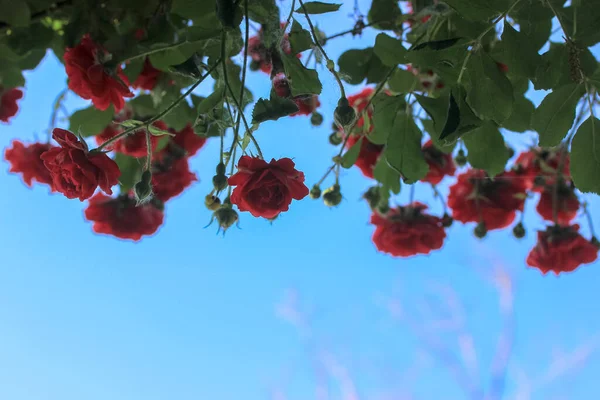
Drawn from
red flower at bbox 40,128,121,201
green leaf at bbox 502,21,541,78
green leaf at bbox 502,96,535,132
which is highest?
green leaf at bbox 502,96,535,132

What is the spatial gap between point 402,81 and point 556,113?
276 mm

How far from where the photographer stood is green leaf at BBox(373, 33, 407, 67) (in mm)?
752

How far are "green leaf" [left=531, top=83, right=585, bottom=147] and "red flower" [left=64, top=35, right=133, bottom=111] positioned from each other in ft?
1.74

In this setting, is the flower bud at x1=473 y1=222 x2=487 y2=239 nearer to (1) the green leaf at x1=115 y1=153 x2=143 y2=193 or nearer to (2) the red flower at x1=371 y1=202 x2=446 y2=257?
(2) the red flower at x1=371 y1=202 x2=446 y2=257

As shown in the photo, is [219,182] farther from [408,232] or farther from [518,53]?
[408,232]

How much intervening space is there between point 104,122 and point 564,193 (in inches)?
37.3

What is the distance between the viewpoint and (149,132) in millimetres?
653

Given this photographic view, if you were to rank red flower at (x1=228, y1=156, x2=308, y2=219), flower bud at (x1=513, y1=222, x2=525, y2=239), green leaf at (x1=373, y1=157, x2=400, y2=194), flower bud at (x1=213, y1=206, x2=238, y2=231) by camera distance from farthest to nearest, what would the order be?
flower bud at (x1=513, y1=222, x2=525, y2=239)
green leaf at (x1=373, y1=157, x2=400, y2=194)
flower bud at (x1=213, y1=206, x2=238, y2=231)
red flower at (x1=228, y1=156, x2=308, y2=219)

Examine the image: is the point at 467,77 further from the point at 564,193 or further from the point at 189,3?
the point at 564,193

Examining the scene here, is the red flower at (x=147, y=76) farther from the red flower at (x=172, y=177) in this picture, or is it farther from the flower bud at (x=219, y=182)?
the flower bud at (x=219, y=182)

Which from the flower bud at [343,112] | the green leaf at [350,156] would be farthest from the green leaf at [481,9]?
the green leaf at [350,156]

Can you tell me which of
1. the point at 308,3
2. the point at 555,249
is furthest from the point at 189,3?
the point at 555,249

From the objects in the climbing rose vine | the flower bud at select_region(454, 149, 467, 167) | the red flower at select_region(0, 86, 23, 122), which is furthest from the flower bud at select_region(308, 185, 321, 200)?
the red flower at select_region(0, 86, 23, 122)

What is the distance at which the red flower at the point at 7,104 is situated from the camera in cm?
110
